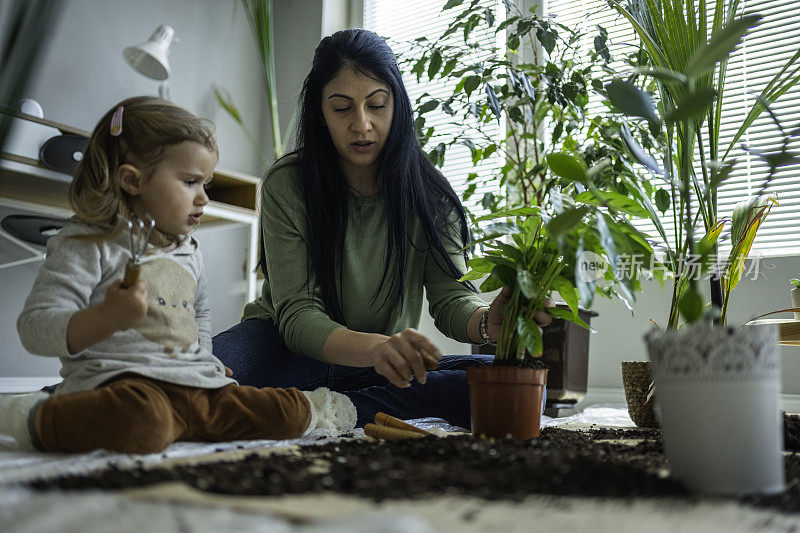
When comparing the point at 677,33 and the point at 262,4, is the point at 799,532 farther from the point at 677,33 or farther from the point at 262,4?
the point at 262,4

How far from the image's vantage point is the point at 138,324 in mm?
1006

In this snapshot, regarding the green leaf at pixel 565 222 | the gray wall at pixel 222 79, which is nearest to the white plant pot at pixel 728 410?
the green leaf at pixel 565 222

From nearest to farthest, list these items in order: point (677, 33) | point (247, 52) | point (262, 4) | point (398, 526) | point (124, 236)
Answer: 1. point (398, 526)
2. point (124, 236)
3. point (677, 33)
4. point (262, 4)
5. point (247, 52)

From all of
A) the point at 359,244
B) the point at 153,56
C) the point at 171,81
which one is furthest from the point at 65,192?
the point at 359,244

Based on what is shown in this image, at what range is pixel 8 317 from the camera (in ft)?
8.10

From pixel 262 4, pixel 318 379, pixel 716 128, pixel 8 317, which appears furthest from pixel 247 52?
pixel 716 128

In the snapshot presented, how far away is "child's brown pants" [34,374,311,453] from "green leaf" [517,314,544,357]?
388 mm

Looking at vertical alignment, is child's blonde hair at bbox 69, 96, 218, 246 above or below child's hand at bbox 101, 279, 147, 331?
above

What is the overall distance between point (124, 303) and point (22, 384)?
6.27 feet

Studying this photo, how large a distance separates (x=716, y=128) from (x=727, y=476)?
2.94 feet

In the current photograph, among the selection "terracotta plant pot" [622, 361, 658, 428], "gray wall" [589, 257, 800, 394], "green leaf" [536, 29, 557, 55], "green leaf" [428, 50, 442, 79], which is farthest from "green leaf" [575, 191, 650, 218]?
"gray wall" [589, 257, 800, 394]

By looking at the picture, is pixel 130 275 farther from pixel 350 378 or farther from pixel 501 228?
pixel 350 378

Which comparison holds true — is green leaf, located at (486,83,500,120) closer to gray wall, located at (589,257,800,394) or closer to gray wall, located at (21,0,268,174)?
gray wall, located at (589,257,800,394)

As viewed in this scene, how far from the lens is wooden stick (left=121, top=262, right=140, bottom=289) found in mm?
825
